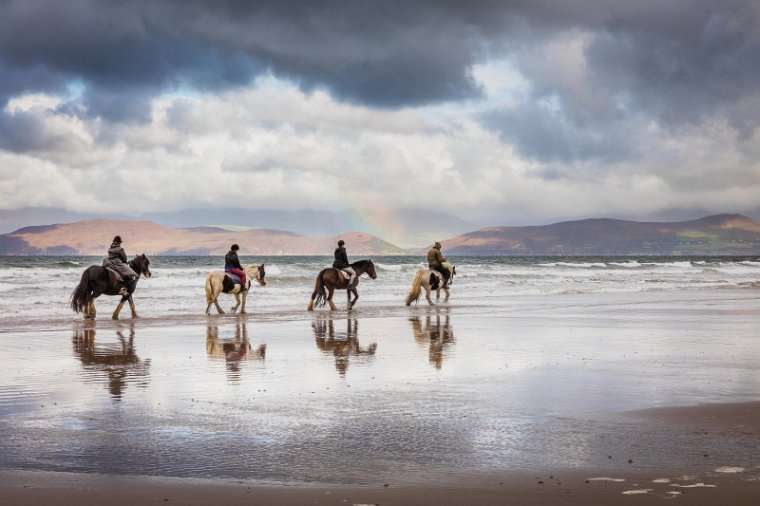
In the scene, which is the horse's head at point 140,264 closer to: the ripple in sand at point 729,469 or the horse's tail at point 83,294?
the horse's tail at point 83,294

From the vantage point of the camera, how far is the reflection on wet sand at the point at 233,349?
11.8m

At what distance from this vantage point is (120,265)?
70.7ft

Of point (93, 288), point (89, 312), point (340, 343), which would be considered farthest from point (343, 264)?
point (340, 343)

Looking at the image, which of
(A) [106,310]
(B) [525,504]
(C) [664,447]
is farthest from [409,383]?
(A) [106,310]

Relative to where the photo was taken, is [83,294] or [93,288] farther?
[93,288]

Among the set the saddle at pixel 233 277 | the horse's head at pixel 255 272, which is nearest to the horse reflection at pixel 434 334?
the saddle at pixel 233 277

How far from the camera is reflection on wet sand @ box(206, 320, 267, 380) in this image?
11.8 metres

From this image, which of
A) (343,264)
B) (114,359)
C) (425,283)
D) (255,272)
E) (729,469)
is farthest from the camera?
(425,283)

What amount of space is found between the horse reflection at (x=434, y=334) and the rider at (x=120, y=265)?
8242mm

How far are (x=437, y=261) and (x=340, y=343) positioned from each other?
48.8 feet

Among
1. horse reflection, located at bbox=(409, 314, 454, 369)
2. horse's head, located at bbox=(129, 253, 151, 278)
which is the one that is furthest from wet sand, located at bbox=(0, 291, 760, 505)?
horse's head, located at bbox=(129, 253, 151, 278)

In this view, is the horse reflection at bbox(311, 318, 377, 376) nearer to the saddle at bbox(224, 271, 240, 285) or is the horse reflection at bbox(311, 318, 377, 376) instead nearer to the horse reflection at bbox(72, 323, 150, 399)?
the horse reflection at bbox(72, 323, 150, 399)

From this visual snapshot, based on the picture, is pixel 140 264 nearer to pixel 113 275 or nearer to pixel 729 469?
pixel 113 275

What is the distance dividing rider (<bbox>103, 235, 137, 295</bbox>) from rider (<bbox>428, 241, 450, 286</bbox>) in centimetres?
1167
